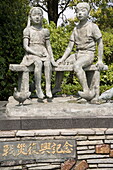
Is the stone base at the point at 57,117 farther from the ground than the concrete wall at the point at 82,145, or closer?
farther from the ground

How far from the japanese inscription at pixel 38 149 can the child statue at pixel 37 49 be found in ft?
3.11

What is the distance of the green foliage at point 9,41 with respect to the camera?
258 inches

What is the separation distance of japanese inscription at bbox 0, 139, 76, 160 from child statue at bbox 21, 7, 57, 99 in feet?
3.11

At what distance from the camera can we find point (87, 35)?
4250 millimetres

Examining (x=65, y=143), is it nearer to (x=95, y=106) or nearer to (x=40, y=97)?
(x=95, y=106)

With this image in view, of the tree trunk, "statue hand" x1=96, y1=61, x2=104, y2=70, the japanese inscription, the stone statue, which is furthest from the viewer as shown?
the tree trunk

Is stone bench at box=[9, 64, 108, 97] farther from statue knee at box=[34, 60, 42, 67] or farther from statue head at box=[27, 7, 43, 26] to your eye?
statue head at box=[27, 7, 43, 26]

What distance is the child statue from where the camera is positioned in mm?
4109

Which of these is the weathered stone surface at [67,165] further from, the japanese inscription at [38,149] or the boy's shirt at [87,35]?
the boy's shirt at [87,35]

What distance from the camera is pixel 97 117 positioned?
3.60m

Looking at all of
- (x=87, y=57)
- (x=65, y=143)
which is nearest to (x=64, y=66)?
(x=87, y=57)

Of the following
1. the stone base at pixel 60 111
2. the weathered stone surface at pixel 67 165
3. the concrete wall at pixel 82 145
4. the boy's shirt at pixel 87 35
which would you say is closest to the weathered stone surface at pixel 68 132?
the concrete wall at pixel 82 145

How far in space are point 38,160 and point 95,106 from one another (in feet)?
3.67

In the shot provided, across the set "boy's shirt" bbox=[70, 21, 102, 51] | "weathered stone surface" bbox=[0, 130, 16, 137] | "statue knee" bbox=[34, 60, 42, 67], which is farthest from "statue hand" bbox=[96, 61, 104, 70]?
"weathered stone surface" bbox=[0, 130, 16, 137]
